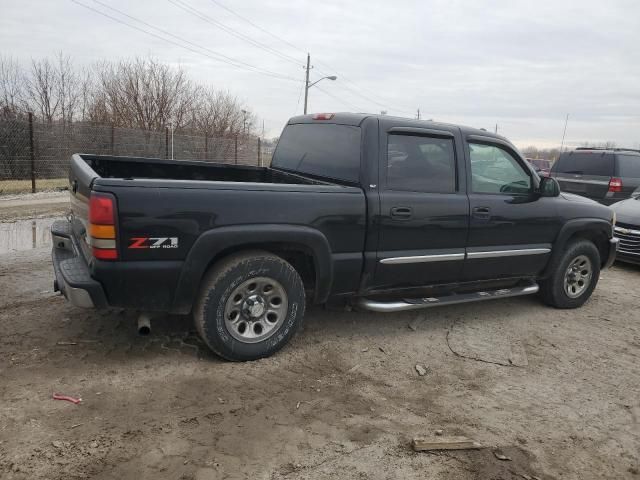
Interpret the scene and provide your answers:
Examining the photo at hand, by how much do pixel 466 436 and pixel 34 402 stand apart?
8.59 ft

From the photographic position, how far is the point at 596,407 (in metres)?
3.52

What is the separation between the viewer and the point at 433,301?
4.48 meters

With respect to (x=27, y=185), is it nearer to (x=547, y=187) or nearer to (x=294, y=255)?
(x=294, y=255)

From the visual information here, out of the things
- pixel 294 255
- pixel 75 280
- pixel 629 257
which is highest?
pixel 294 255

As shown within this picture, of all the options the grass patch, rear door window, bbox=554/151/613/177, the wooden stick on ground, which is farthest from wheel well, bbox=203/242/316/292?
the grass patch

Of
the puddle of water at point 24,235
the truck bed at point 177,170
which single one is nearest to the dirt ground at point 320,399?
the truck bed at point 177,170

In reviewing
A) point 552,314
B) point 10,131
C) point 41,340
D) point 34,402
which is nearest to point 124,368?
point 34,402

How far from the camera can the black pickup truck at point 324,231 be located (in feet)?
11.0

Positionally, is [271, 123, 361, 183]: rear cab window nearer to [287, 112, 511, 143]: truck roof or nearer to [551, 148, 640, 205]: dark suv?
[287, 112, 511, 143]: truck roof

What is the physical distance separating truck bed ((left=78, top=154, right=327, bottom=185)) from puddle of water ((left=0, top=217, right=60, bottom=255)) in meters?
3.00

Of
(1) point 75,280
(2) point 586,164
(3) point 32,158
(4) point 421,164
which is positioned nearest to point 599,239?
(4) point 421,164

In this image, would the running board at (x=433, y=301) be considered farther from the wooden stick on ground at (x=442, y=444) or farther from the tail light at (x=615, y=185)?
the tail light at (x=615, y=185)

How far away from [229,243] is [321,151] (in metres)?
1.50

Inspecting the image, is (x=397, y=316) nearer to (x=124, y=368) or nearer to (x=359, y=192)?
(x=359, y=192)
